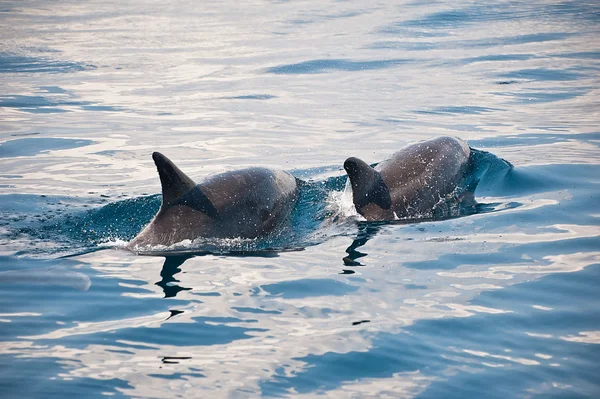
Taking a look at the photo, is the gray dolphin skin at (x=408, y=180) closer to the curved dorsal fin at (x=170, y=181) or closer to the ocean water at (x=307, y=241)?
the ocean water at (x=307, y=241)

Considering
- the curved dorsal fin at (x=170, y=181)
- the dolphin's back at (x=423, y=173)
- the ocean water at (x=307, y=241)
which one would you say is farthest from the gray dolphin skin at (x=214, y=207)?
the dolphin's back at (x=423, y=173)

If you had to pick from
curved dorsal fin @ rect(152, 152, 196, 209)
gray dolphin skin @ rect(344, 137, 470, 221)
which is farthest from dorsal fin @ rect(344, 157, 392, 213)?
curved dorsal fin @ rect(152, 152, 196, 209)

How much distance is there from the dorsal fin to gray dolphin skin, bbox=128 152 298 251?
115 centimetres

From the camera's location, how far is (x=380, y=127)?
19719 mm

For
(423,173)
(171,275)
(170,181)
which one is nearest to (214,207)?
(170,181)

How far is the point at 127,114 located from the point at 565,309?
1586cm

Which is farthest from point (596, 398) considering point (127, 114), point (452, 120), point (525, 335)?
point (127, 114)

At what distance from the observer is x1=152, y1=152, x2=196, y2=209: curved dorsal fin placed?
10648 mm

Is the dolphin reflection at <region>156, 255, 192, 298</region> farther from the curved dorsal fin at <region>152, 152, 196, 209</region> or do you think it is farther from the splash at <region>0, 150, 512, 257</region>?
the curved dorsal fin at <region>152, 152, 196, 209</region>

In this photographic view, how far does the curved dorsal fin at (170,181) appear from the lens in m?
10.6

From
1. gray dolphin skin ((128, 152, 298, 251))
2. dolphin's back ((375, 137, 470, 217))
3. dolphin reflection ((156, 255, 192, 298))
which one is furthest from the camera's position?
dolphin's back ((375, 137, 470, 217))

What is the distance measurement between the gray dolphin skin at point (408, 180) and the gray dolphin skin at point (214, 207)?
4.31 ft

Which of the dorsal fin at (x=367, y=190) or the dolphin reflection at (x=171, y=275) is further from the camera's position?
the dorsal fin at (x=367, y=190)

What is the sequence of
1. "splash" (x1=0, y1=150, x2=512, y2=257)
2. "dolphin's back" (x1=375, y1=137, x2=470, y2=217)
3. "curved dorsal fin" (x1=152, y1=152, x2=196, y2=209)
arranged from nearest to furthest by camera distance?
1. "curved dorsal fin" (x1=152, y1=152, x2=196, y2=209)
2. "splash" (x1=0, y1=150, x2=512, y2=257)
3. "dolphin's back" (x1=375, y1=137, x2=470, y2=217)
